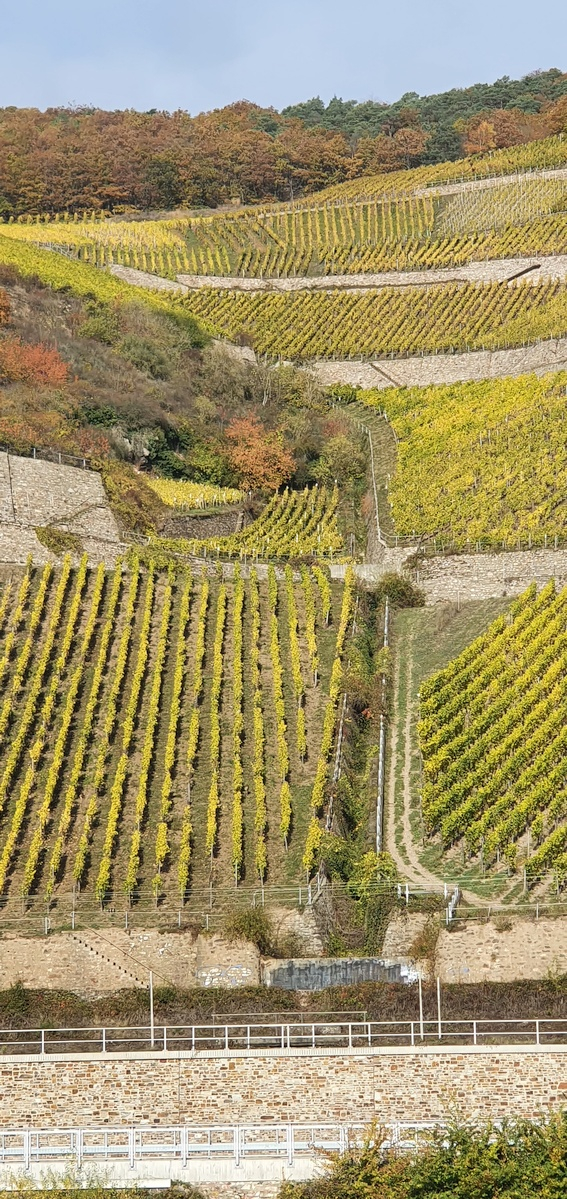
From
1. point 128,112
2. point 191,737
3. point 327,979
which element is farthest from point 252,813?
point 128,112

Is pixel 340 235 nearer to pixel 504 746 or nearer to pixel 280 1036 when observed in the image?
pixel 504 746

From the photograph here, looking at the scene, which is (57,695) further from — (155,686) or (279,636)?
(279,636)

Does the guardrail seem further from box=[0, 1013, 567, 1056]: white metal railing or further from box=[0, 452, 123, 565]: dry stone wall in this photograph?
box=[0, 452, 123, 565]: dry stone wall

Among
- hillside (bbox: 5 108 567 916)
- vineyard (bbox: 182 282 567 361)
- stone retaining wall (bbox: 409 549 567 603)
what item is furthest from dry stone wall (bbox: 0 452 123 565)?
vineyard (bbox: 182 282 567 361)

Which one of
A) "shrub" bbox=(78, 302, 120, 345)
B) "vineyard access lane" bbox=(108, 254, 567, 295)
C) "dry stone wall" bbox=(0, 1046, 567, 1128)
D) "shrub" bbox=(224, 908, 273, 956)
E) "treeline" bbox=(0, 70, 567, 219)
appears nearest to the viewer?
"dry stone wall" bbox=(0, 1046, 567, 1128)

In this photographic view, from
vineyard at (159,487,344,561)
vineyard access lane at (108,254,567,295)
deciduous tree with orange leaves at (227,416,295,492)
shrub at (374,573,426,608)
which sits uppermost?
vineyard access lane at (108,254,567,295)

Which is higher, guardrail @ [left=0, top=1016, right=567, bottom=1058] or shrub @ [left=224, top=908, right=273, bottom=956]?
shrub @ [left=224, top=908, right=273, bottom=956]

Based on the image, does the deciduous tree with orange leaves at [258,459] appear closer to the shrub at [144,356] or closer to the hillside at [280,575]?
the hillside at [280,575]
